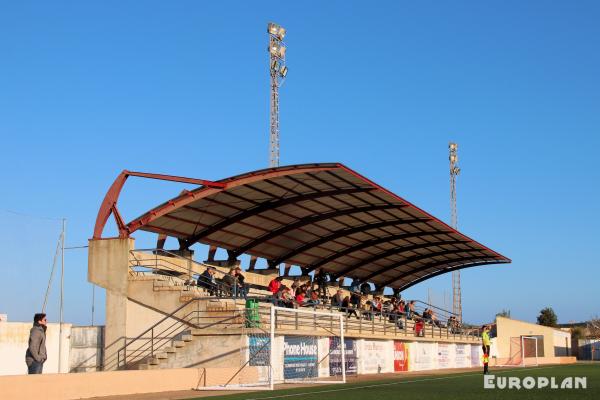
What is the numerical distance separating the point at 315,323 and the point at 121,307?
6730 mm

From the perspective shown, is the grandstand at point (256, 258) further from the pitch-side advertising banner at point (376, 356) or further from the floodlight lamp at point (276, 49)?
the floodlight lamp at point (276, 49)

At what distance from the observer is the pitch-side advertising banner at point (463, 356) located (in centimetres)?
4884

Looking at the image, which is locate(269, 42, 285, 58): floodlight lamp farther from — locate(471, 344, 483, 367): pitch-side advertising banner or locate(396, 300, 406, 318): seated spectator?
locate(471, 344, 483, 367): pitch-side advertising banner

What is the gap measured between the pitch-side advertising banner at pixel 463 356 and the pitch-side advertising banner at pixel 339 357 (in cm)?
1838

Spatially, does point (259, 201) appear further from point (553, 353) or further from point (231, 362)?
point (553, 353)

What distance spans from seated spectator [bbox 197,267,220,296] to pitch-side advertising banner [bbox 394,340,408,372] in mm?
12230

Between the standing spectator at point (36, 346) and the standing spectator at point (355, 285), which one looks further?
the standing spectator at point (355, 285)

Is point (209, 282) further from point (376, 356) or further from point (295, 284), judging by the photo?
point (295, 284)

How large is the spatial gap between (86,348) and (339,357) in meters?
9.18

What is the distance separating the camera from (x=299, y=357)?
26.1 meters

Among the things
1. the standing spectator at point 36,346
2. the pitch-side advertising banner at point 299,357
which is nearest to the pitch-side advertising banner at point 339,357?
the pitch-side advertising banner at point 299,357

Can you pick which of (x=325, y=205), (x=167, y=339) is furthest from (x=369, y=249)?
(x=167, y=339)

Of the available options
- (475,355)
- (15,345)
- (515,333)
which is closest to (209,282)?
(15,345)

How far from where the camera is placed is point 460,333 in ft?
174
